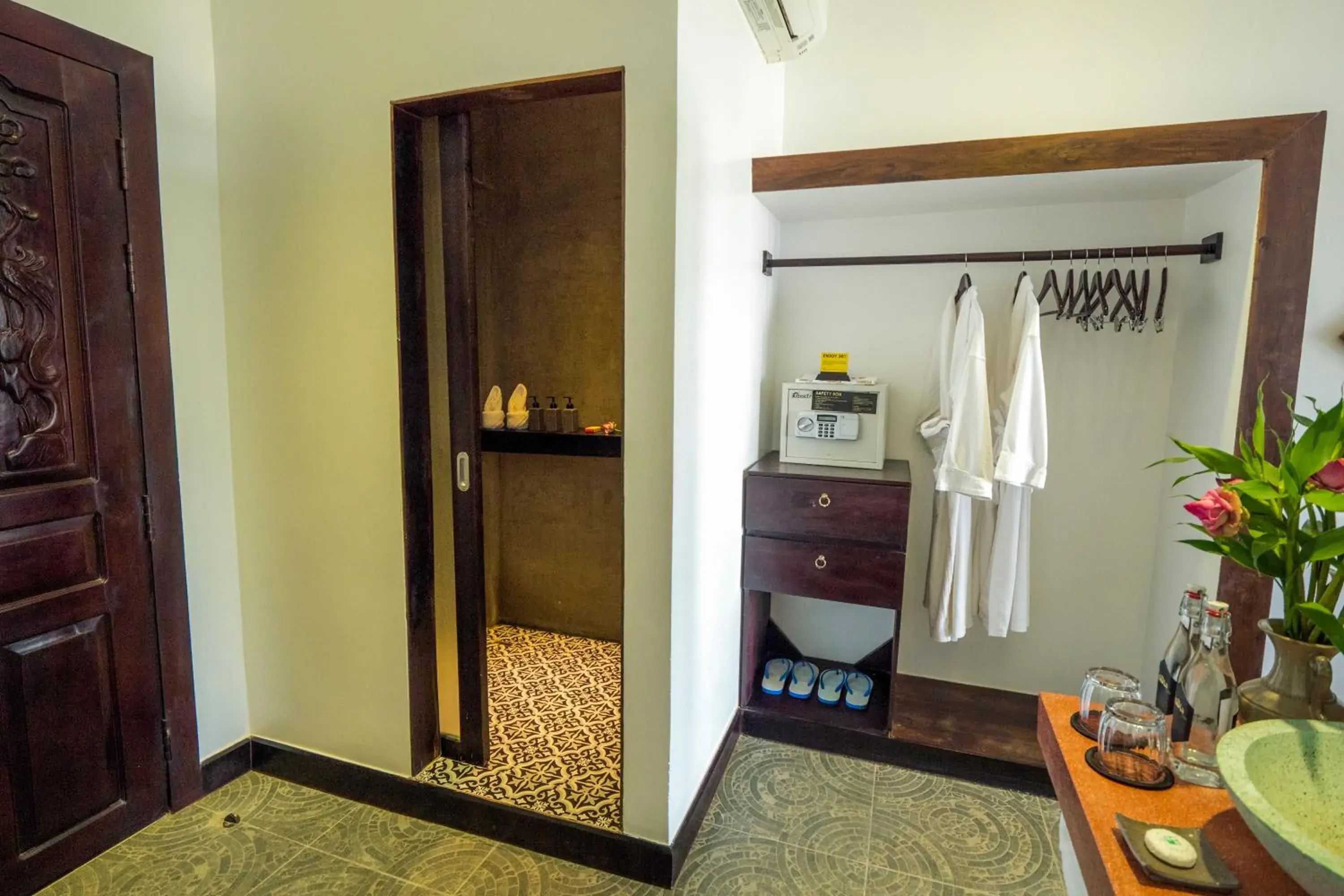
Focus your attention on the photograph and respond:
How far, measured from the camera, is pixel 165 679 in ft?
6.62

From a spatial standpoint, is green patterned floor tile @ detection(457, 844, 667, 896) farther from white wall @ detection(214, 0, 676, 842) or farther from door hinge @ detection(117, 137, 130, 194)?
Answer: door hinge @ detection(117, 137, 130, 194)

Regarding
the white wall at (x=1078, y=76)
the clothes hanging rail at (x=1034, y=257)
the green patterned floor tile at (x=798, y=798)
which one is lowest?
the green patterned floor tile at (x=798, y=798)

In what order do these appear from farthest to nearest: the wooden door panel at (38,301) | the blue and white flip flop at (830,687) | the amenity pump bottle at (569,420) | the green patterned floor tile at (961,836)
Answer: the amenity pump bottle at (569,420)
the blue and white flip flop at (830,687)
the green patterned floor tile at (961,836)
the wooden door panel at (38,301)

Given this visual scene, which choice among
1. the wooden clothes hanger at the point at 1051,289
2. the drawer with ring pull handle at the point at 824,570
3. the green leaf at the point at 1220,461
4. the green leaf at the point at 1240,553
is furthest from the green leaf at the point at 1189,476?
the drawer with ring pull handle at the point at 824,570

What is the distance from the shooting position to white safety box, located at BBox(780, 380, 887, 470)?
243cm

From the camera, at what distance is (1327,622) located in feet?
3.07

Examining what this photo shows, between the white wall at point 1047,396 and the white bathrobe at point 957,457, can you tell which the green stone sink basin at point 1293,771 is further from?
the white wall at point 1047,396

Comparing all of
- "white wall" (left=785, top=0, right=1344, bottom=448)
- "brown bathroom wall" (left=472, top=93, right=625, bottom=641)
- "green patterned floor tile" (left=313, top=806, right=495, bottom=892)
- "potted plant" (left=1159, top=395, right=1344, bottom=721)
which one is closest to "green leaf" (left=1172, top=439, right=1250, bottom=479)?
"potted plant" (left=1159, top=395, right=1344, bottom=721)

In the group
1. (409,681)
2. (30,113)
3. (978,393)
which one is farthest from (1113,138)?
(30,113)

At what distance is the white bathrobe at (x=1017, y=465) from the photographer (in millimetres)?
2203

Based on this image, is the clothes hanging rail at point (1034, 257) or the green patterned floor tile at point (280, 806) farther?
the clothes hanging rail at point (1034, 257)

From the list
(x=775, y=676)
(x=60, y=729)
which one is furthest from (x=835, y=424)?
(x=60, y=729)

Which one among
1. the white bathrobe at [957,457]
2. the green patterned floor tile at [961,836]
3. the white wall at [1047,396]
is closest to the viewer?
the green patterned floor tile at [961,836]

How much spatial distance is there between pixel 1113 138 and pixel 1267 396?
34.7 inches
